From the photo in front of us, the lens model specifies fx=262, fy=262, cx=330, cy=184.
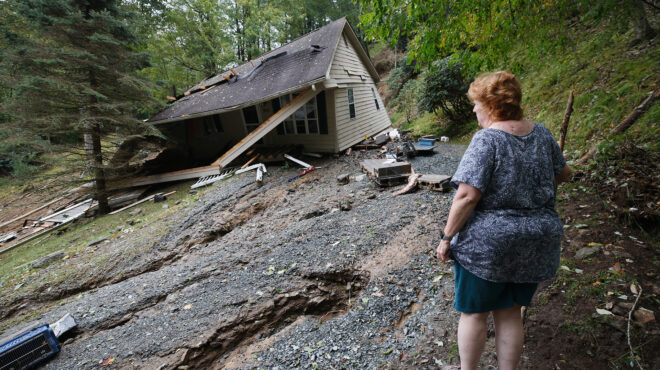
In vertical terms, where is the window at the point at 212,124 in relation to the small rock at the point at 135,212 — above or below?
above

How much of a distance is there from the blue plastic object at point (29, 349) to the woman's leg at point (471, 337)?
4541 mm

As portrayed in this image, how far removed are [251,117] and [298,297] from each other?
32.0ft

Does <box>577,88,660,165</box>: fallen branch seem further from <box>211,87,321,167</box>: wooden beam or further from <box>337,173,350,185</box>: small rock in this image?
<box>211,87,321,167</box>: wooden beam

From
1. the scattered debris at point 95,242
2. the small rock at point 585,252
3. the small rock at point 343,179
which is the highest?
the small rock at point 343,179

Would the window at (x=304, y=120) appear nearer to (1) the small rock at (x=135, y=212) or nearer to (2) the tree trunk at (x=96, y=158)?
(1) the small rock at (x=135, y=212)

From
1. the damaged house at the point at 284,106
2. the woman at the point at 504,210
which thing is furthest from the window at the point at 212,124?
the woman at the point at 504,210

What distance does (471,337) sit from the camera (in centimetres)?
158

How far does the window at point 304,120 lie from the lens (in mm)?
10266

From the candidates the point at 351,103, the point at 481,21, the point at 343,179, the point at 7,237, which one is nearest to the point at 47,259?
the point at 7,237

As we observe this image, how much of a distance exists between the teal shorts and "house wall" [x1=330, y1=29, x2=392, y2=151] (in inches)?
346

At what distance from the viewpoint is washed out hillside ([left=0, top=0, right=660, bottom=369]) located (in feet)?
8.10

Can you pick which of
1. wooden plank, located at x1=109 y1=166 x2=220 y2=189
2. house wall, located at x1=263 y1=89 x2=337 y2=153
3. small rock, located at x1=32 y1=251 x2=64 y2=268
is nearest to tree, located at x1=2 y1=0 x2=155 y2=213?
wooden plank, located at x1=109 y1=166 x2=220 y2=189

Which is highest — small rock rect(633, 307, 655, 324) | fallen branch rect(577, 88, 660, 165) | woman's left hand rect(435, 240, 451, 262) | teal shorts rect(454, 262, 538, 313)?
fallen branch rect(577, 88, 660, 165)

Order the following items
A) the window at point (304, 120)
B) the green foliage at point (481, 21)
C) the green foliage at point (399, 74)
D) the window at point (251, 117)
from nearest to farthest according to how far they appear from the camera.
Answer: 1. the green foliage at point (481, 21)
2. the window at point (304, 120)
3. the window at point (251, 117)
4. the green foliage at point (399, 74)
